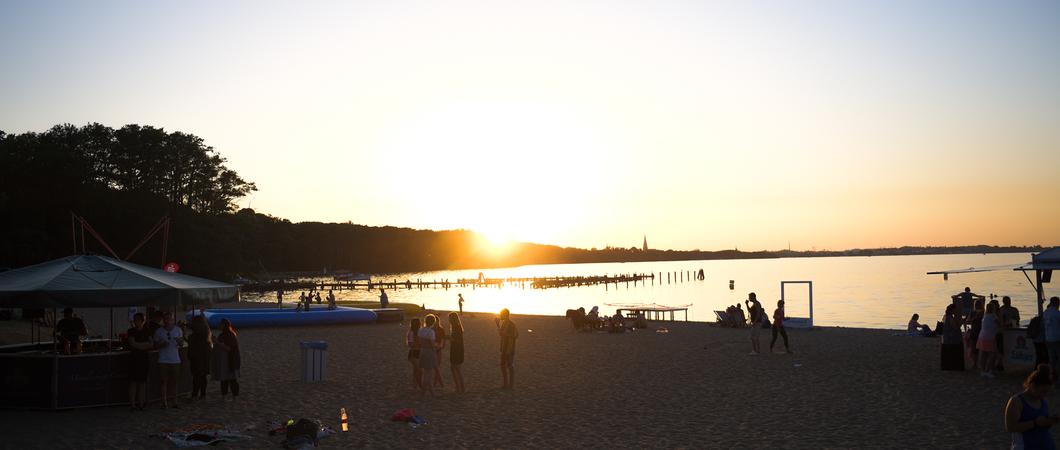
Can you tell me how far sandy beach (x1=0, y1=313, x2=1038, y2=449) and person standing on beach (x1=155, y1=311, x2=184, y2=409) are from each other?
1.36 ft

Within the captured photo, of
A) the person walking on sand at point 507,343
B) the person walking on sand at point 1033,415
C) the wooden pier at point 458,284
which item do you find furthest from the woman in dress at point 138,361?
the wooden pier at point 458,284

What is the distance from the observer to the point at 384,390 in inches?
609

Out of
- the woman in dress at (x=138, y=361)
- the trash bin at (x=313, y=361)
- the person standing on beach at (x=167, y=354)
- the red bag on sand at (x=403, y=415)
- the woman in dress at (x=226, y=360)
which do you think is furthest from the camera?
the trash bin at (x=313, y=361)

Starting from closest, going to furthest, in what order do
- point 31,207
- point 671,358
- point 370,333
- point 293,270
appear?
point 671,358
point 370,333
point 31,207
point 293,270

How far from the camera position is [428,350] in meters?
14.6

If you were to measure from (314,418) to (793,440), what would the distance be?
7.11 meters

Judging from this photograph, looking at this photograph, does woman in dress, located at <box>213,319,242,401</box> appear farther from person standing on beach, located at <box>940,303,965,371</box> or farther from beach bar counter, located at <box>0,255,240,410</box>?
person standing on beach, located at <box>940,303,965,371</box>

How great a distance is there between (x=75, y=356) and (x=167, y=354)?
4.52 ft

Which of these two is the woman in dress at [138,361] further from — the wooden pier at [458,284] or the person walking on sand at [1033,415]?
the wooden pier at [458,284]

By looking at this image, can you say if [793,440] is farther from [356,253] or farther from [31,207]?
[356,253]

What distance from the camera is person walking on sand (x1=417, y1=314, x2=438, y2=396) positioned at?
14523 mm

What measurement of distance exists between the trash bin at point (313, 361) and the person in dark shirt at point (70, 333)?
4.14 m

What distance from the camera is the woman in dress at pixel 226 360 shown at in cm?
1395

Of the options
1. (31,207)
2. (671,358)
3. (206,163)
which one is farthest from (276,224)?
(671,358)
